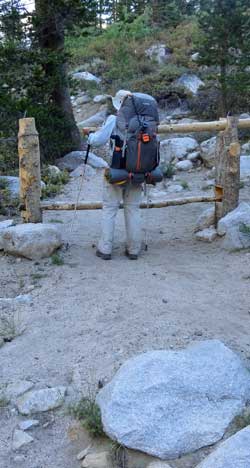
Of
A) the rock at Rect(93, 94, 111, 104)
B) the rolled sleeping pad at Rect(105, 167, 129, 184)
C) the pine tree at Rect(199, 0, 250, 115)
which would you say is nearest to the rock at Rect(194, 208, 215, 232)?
the rolled sleeping pad at Rect(105, 167, 129, 184)

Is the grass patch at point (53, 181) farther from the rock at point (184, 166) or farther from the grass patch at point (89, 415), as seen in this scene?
the grass patch at point (89, 415)

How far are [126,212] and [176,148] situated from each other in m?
6.15

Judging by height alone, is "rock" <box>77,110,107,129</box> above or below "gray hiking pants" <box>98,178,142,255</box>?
above

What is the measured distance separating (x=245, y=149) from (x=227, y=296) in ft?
24.0

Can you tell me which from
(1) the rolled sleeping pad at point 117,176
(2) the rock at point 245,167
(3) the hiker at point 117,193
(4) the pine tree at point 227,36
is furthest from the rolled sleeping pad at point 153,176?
(4) the pine tree at point 227,36

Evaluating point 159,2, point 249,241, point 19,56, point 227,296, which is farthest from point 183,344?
point 159,2

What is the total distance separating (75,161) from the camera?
12.1 meters

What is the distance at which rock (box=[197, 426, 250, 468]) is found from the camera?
8.38ft

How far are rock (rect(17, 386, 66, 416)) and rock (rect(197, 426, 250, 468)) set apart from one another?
3.69ft

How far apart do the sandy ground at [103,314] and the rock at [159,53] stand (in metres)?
15.3

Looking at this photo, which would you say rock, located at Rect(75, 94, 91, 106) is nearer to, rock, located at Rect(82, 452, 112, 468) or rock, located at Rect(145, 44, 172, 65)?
rock, located at Rect(145, 44, 172, 65)

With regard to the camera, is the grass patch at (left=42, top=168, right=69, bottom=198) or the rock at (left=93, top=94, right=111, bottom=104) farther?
the rock at (left=93, top=94, right=111, bottom=104)

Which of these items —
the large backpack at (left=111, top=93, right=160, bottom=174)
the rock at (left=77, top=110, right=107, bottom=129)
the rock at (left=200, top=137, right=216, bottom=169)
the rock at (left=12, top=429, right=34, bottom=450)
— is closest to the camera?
the rock at (left=12, top=429, right=34, bottom=450)

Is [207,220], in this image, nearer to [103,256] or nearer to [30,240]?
[103,256]
